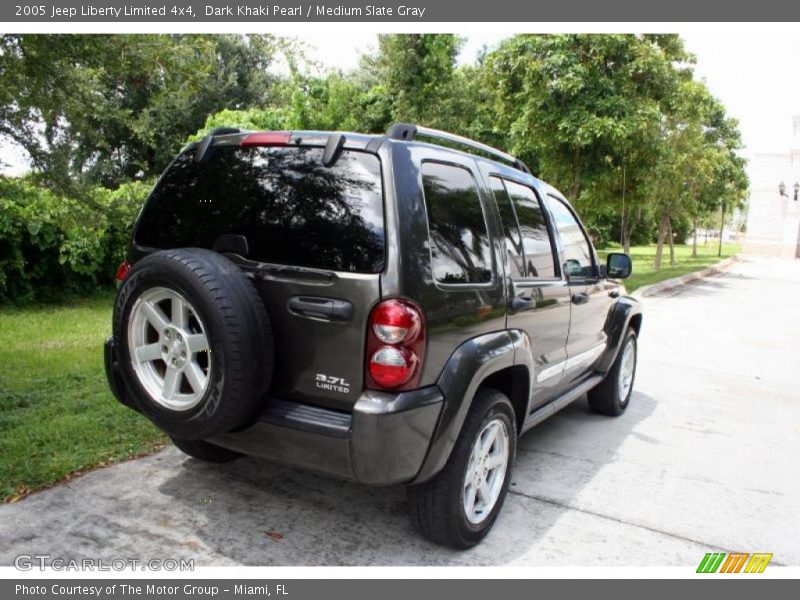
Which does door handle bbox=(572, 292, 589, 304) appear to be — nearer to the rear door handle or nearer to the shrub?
the rear door handle

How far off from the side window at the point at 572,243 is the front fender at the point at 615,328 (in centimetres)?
53

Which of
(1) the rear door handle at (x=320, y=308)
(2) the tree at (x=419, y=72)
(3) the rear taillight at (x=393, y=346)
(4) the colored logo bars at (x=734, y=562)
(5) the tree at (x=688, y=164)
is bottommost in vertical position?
(4) the colored logo bars at (x=734, y=562)

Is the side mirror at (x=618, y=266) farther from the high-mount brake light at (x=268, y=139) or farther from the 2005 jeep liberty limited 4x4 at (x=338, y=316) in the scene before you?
the high-mount brake light at (x=268, y=139)

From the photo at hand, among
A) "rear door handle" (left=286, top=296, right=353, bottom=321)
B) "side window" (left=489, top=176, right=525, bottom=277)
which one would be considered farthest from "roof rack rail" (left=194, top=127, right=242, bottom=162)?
"side window" (left=489, top=176, right=525, bottom=277)

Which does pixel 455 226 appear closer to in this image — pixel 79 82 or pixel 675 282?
pixel 79 82

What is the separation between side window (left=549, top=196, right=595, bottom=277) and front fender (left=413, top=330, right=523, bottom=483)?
1.48m

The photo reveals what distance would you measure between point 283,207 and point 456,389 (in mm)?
1139

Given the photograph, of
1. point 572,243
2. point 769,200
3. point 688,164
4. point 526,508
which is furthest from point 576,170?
point 769,200

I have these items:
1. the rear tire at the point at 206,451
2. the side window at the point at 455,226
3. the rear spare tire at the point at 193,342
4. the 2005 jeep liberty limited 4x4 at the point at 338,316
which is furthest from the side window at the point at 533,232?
the rear tire at the point at 206,451

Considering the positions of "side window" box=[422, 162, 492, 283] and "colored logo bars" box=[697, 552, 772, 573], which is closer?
"side window" box=[422, 162, 492, 283]

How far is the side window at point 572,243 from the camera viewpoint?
14.5ft

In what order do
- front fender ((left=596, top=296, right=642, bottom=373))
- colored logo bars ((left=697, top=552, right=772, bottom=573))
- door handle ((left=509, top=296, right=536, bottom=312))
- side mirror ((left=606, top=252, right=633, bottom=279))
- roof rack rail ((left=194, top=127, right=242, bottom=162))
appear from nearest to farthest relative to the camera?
colored logo bars ((left=697, top=552, right=772, bottom=573)), roof rack rail ((left=194, top=127, right=242, bottom=162)), door handle ((left=509, top=296, right=536, bottom=312)), side mirror ((left=606, top=252, right=633, bottom=279)), front fender ((left=596, top=296, right=642, bottom=373))

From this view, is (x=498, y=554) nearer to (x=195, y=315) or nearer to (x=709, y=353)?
(x=195, y=315)

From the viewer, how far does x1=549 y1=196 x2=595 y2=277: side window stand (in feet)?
14.5
